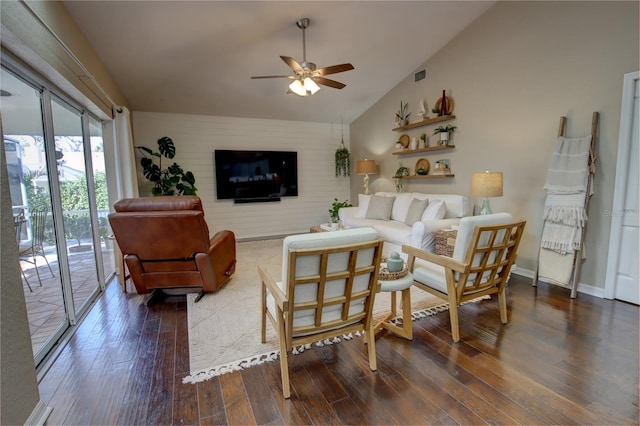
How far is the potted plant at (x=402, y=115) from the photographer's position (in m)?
5.29

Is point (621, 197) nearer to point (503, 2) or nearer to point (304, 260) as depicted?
point (503, 2)

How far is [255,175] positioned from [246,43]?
2.73 metres

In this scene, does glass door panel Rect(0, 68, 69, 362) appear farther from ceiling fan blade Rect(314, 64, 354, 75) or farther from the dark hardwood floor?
ceiling fan blade Rect(314, 64, 354, 75)

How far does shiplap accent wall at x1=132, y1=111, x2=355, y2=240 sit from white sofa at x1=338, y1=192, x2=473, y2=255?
143 centimetres

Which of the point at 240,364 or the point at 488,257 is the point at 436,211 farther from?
the point at 240,364

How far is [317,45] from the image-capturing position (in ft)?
13.4

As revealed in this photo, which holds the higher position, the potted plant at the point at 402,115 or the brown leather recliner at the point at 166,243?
the potted plant at the point at 402,115

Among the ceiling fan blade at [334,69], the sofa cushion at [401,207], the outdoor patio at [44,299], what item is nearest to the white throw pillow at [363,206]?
the sofa cushion at [401,207]

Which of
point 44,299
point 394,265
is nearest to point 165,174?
point 44,299

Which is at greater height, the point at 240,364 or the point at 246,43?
the point at 246,43

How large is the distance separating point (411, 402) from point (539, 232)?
2955 millimetres

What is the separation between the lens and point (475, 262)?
2254mm

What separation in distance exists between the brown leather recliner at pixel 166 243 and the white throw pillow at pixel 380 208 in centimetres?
291

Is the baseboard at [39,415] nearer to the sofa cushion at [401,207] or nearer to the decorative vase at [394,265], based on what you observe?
the decorative vase at [394,265]
